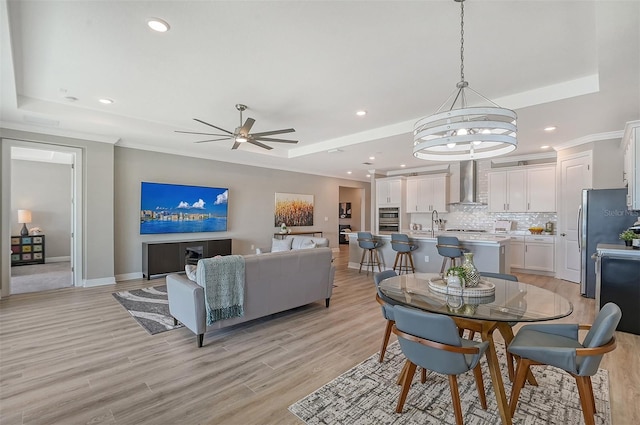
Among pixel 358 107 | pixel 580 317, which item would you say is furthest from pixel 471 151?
pixel 580 317

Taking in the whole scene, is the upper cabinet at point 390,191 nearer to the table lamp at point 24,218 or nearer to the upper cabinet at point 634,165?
the upper cabinet at point 634,165

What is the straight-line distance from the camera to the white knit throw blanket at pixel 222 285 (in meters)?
3.06

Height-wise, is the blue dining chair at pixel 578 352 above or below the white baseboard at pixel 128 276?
above

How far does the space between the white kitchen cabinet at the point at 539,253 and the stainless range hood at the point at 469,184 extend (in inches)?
59.2

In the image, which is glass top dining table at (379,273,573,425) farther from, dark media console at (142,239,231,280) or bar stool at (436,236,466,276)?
dark media console at (142,239,231,280)

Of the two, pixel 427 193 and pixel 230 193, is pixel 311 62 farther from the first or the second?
pixel 427 193

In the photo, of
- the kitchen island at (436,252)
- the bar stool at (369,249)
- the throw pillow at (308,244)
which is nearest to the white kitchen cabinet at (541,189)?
the kitchen island at (436,252)

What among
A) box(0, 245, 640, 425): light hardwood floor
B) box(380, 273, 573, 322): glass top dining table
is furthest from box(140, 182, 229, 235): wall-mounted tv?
box(380, 273, 573, 322): glass top dining table

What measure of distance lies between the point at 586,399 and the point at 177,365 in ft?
9.79

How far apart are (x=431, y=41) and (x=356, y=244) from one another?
5.19 m

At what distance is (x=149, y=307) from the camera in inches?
167

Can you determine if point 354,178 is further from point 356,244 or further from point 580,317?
point 580,317

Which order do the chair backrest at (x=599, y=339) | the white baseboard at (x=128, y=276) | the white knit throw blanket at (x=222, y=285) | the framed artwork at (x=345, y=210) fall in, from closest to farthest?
the chair backrest at (x=599, y=339) < the white knit throw blanket at (x=222, y=285) < the white baseboard at (x=128, y=276) < the framed artwork at (x=345, y=210)

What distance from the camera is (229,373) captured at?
2.56 m
